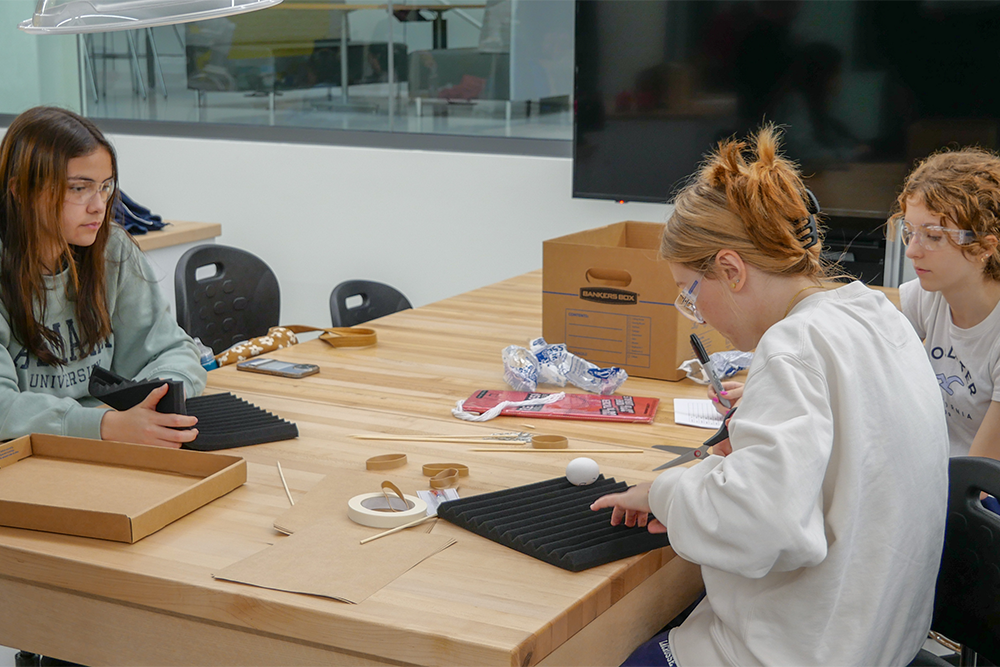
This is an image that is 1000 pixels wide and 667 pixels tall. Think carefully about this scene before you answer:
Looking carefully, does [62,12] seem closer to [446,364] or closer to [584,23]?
[446,364]

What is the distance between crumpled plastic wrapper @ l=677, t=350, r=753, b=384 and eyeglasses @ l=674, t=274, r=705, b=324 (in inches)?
29.1

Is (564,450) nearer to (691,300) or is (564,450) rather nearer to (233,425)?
(691,300)

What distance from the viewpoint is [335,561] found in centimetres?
121

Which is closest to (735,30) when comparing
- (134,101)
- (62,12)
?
(62,12)

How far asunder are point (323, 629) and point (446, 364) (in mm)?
1129

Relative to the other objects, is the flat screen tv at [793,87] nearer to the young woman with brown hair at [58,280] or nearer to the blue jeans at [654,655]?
the young woman with brown hair at [58,280]

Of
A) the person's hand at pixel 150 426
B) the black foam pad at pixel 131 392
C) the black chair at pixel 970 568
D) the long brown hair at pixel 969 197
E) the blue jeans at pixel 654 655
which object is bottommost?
the blue jeans at pixel 654 655

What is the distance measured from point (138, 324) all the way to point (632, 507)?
1125 millimetres

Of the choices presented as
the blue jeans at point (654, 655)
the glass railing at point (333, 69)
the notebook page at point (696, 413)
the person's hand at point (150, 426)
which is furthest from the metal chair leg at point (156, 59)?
the blue jeans at point (654, 655)

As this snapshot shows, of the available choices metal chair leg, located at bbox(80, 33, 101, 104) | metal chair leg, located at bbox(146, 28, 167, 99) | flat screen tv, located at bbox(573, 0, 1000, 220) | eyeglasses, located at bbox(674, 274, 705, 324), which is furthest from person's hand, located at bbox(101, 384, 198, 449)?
metal chair leg, located at bbox(80, 33, 101, 104)

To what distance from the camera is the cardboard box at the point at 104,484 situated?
1.28m

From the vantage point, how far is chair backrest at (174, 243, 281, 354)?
2.74 m

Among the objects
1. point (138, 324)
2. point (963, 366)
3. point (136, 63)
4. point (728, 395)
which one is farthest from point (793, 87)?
point (136, 63)

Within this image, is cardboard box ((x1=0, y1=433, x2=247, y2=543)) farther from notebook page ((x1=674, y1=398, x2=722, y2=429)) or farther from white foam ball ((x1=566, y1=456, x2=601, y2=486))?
notebook page ((x1=674, y1=398, x2=722, y2=429))
